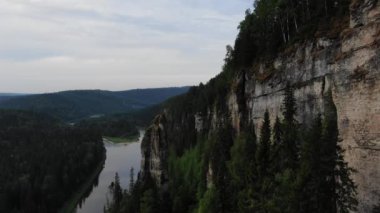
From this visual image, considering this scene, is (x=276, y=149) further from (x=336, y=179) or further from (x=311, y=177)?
(x=336, y=179)

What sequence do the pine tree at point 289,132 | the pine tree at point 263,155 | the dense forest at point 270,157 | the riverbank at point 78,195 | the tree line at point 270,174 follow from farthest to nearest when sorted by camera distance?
1. the riverbank at point 78,195
2. the pine tree at point 263,155
3. the pine tree at point 289,132
4. the dense forest at point 270,157
5. the tree line at point 270,174

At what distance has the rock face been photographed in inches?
1067

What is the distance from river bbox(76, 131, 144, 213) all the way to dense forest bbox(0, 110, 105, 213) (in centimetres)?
435

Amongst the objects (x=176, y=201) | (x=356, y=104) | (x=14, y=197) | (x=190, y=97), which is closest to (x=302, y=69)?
(x=356, y=104)

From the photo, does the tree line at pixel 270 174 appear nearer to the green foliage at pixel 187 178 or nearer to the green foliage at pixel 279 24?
the green foliage at pixel 187 178

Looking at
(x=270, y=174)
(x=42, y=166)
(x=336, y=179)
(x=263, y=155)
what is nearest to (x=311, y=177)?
(x=336, y=179)

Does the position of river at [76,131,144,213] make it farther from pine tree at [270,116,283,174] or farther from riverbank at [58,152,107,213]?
pine tree at [270,116,283,174]

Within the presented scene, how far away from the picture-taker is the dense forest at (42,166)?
10081 centimetres

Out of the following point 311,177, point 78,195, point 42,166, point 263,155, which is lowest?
point 78,195

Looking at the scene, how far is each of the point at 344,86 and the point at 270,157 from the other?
49.7ft

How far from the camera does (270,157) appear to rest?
4303 cm

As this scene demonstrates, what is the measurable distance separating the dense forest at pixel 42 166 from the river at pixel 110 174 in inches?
171

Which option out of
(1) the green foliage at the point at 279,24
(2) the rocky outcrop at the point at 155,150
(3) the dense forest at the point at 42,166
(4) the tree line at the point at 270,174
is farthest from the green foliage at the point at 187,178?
(3) the dense forest at the point at 42,166

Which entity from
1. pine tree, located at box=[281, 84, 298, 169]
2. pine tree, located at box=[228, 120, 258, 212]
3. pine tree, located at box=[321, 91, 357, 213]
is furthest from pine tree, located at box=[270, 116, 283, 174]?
pine tree, located at box=[321, 91, 357, 213]
